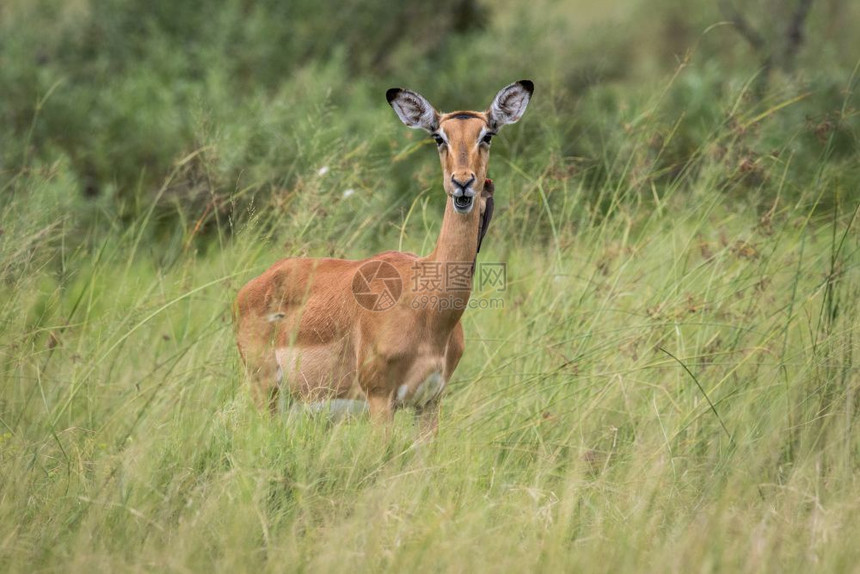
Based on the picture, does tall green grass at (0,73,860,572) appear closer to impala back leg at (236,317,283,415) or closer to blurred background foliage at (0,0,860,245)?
impala back leg at (236,317,283,415)

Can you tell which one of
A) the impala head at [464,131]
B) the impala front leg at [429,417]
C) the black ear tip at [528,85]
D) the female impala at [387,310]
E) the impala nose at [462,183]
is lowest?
the impala front leg at [429,417]

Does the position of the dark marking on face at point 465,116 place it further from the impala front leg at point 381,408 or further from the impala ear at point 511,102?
the impala front leg at point 381,408

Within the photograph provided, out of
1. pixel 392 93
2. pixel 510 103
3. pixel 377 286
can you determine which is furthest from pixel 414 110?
pixel 377 286

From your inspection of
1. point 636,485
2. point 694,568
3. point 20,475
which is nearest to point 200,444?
point 20,475

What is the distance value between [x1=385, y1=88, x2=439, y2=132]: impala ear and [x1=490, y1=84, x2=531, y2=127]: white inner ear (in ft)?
1.02

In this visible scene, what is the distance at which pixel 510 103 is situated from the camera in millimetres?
5918

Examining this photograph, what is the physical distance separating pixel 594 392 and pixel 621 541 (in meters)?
1.54

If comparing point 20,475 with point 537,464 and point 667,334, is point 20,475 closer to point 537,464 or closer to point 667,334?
point 537,464

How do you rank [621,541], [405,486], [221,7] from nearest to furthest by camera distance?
[621,541] → [405,486] → [221,7]

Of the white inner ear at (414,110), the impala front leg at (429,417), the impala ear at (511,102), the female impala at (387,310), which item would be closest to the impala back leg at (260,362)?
the female impala at (387,310)

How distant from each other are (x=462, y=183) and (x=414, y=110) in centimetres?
85

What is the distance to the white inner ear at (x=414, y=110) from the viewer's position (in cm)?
573

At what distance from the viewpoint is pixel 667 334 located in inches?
245

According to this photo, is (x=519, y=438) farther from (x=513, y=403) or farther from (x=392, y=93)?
(x=392, y=93)
